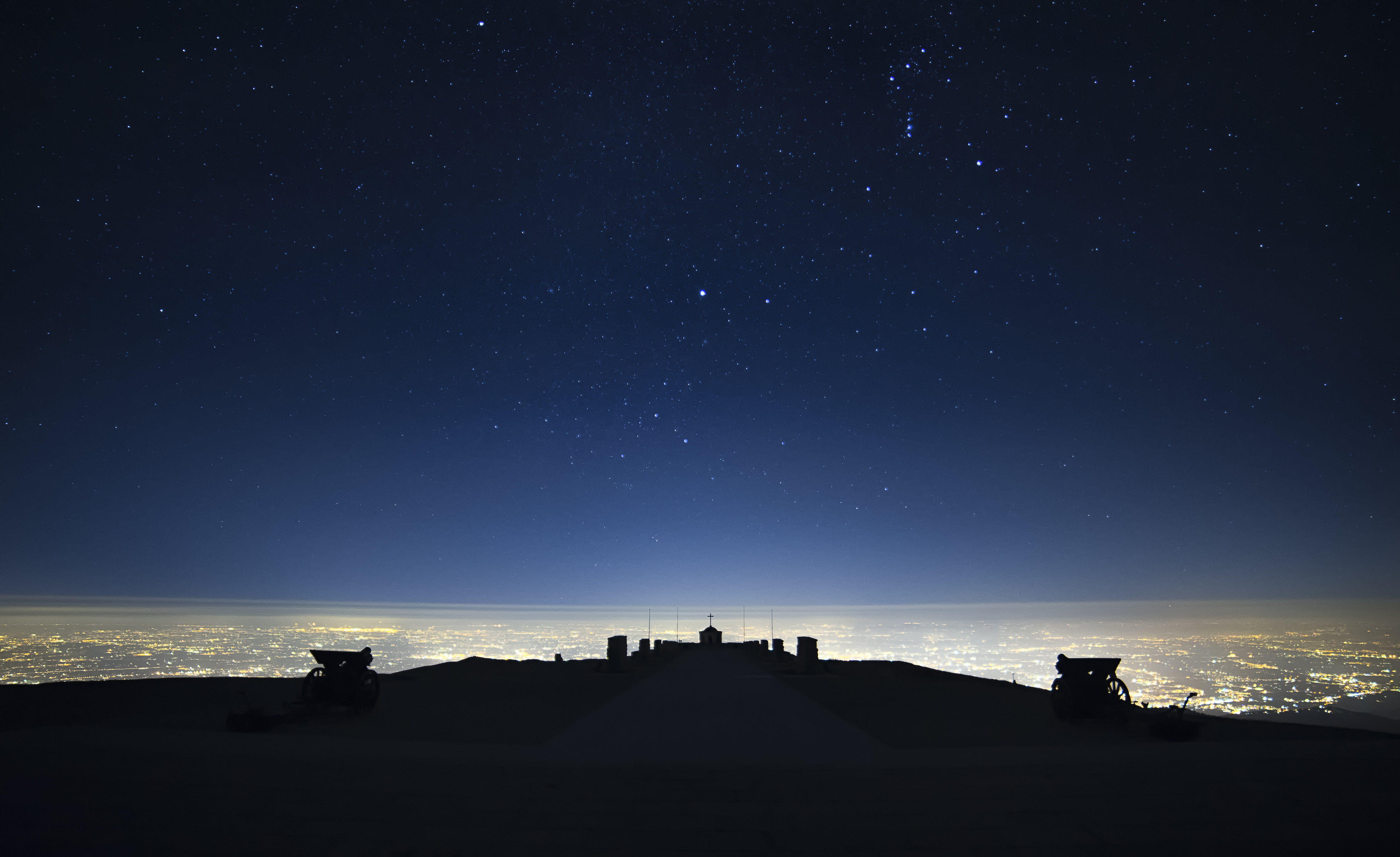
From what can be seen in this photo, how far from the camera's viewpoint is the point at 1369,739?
8.44 m

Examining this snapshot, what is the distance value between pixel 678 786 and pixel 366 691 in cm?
798

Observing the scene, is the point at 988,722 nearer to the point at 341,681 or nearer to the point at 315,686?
the point at 341,681

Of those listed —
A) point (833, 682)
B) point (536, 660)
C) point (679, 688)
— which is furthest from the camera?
point (536, 660)

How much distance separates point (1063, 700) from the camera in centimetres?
1123

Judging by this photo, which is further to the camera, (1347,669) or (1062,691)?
(1347,669)

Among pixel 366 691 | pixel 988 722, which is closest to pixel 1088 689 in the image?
pixel 988 722

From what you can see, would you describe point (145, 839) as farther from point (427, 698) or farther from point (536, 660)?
point (536, 660)

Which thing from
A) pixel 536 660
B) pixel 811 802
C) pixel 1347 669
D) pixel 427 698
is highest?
pixel 811 802

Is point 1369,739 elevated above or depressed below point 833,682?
above

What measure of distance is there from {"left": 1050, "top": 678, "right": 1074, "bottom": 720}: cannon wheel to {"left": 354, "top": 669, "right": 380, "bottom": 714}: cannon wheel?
1271 cm

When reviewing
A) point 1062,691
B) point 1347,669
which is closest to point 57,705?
point 1062,691

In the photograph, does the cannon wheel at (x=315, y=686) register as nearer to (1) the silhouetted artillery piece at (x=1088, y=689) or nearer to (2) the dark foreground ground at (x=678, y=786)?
(2) the dark foreground ground at (x=678, y=786)

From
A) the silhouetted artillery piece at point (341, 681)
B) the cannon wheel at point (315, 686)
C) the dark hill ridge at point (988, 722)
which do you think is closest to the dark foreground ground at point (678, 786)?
the dark hill ridge at point (988, 722)

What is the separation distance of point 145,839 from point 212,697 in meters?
10.1
